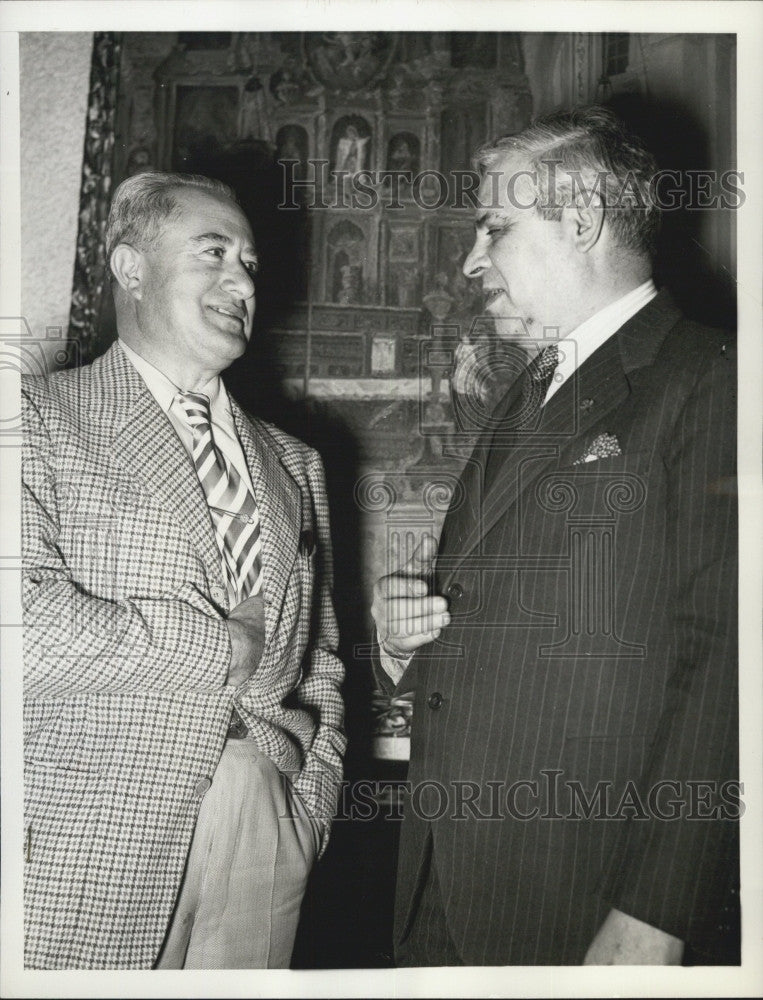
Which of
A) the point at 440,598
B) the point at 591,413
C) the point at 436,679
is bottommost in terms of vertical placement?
the point at 436,679

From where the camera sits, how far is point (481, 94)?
2.13 meters

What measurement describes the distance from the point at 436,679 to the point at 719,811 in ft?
1.81

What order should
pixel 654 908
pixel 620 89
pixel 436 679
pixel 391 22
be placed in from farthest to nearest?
1. pixel 620 89
2. pixel 391 22
3. pixel 436 679
4. pixel 654 908

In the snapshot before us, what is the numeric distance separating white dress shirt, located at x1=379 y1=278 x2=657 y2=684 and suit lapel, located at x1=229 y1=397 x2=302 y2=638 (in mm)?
556

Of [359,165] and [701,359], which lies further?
[359,165]

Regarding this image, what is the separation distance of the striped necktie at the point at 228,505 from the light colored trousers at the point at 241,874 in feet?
1.06

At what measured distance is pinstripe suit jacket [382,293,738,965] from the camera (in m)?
1.58

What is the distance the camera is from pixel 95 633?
5.48 ft

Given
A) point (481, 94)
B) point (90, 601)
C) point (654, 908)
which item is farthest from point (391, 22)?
point (654, 908)

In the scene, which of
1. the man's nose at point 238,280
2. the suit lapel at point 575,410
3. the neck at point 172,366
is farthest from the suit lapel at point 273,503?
the suit lapel at point 575,410

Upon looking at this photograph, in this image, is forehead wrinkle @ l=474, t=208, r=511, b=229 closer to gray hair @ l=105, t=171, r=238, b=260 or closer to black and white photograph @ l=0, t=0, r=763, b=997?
black and white photograph @ l=0, t=0, r=763, b=997

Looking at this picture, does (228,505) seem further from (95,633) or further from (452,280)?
(452,280)

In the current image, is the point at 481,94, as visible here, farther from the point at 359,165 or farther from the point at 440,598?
the point at 440,598

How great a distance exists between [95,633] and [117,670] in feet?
0.25
